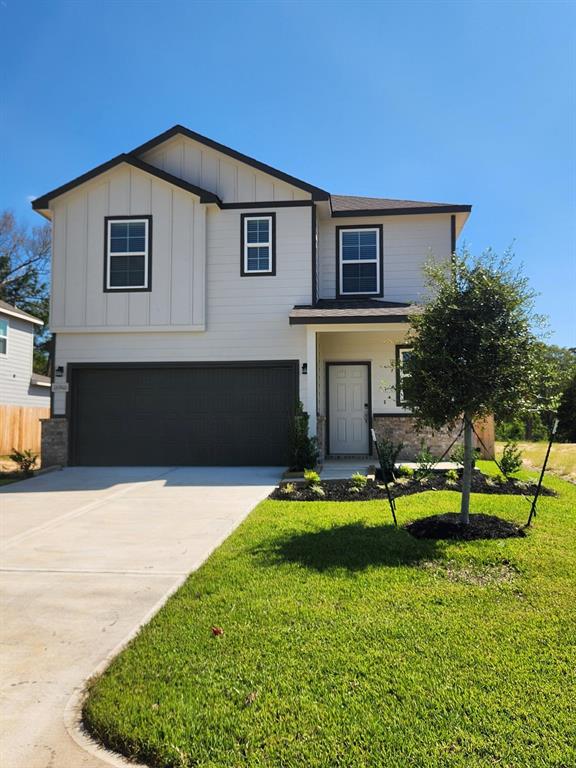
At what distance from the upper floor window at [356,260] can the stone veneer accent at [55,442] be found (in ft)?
24.7

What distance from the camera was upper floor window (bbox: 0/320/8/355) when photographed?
2062 cm

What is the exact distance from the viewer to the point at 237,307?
13.2 meters

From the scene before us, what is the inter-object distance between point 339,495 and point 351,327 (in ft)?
14.6

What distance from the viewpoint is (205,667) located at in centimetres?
331

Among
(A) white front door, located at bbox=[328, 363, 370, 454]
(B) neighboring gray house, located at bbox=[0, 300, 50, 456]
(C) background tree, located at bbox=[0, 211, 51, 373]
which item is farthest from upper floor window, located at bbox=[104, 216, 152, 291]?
(C) background tree, located at bbox=[0, 211, 51, 373]

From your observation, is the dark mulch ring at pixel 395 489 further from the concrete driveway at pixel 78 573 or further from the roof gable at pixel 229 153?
the roof gable at pixel 229 153

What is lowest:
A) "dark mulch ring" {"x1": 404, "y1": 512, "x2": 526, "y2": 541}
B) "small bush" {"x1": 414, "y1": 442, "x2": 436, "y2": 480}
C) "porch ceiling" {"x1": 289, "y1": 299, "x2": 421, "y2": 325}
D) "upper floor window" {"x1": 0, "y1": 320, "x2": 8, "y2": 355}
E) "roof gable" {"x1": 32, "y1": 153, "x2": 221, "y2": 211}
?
"dark mulch ring" {"x1": 404, "y1": 512, "x2": 526, "y2": 541}

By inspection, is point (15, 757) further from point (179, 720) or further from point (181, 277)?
point (181, 277)

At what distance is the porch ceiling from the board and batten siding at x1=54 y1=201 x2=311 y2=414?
2.16ft

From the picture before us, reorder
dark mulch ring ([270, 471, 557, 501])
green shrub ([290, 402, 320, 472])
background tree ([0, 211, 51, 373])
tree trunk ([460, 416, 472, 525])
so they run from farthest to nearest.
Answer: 1. background tree ([0, 211, 51, 373])
2. green shrub ([290, 402, 320, 472])
3. dark mulch ring ([270, 471, 557, 501])
4. tree trunk ([460, 416, 472, 525])

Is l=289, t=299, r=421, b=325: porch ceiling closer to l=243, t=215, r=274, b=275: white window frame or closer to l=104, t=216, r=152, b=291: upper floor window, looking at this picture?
l=243, t=215, r=274, b=275: white window frame

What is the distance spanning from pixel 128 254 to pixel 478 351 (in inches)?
377

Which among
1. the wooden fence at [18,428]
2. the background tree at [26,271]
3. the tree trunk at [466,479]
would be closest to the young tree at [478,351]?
the tree trunk at [466,479]

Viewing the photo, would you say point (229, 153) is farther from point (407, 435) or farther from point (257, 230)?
point (407, 435)
